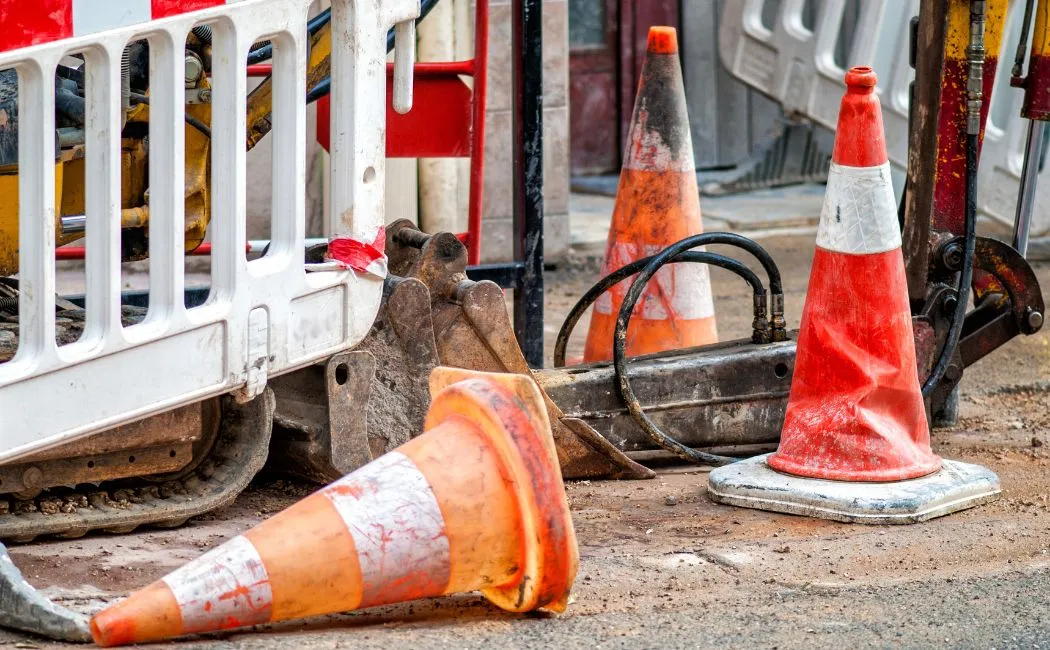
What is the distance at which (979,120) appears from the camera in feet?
14.3

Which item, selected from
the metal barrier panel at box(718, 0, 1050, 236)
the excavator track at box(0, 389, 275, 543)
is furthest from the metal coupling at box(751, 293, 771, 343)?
the metal barrier panel at box(718, 0, 1050, 236)

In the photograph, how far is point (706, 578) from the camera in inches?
133

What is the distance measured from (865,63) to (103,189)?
19.0 feet

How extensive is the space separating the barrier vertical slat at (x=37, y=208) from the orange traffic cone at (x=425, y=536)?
570 mm

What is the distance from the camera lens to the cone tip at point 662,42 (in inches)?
204

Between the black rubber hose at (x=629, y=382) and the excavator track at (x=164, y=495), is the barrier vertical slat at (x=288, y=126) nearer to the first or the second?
the excavator track at (x=164, y=495)

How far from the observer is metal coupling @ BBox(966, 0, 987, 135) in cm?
425

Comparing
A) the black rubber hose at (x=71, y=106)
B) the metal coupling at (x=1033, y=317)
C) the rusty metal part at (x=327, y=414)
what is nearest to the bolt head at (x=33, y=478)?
the rusty metal part at (x=327, y=414)

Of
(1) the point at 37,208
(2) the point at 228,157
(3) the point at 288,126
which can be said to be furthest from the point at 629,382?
(1) the point at 37,208

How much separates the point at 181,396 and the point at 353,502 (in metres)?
0.55

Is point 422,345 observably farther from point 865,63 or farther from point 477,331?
point 865,63

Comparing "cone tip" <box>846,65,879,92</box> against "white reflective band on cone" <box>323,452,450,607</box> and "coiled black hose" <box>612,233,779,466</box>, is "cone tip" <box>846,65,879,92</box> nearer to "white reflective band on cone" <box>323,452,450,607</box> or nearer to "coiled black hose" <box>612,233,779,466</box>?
"coiled black hose" <box>612,233,779,466</box>

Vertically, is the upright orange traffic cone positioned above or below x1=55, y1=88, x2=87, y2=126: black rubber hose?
below

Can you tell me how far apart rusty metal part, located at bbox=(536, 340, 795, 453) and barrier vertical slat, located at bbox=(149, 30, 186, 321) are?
1301 millimetres
